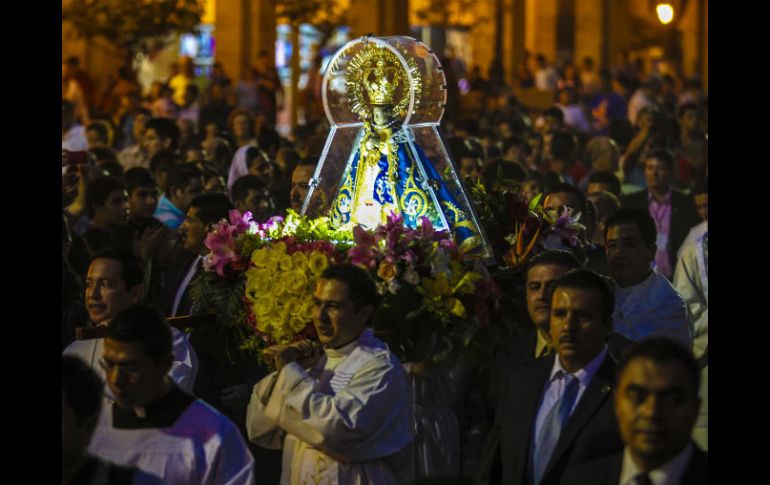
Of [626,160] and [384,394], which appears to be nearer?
[384,394]

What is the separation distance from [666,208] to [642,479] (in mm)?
8518

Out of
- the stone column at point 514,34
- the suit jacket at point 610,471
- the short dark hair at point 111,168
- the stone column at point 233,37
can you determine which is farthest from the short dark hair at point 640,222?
the stone column at point 514,34

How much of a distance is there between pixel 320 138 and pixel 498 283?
8.84 m

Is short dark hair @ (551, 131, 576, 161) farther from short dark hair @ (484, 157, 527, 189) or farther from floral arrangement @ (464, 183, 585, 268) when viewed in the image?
floral arrangement @ (464, 183, 585, 268)

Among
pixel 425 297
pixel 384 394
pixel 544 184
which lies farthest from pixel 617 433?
pixel 544 184

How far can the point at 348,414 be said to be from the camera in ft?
25.1

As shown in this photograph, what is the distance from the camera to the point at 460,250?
8750mm

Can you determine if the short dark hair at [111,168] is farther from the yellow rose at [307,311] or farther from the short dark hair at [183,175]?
the yellow rose at [307,311]

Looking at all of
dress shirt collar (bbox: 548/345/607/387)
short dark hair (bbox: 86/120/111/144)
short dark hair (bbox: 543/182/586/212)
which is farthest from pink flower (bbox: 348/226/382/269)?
short dark hair (bbox: 86/120/111/144)

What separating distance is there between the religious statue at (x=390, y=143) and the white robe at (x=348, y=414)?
1269 mm

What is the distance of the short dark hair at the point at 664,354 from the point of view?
610 cm

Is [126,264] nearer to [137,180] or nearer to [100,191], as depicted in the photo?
[100,191]

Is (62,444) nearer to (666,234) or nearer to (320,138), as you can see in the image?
(666,234)
